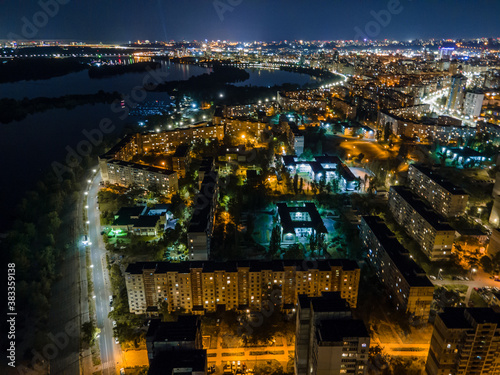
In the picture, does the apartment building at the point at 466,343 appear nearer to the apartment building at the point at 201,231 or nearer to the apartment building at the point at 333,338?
the apartment building at the point at 333,338

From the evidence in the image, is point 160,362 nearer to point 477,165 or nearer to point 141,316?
point 141,316

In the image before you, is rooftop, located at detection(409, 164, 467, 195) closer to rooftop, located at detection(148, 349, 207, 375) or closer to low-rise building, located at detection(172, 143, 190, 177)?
low-rise building, located at detection(172, 143, 190, 177)

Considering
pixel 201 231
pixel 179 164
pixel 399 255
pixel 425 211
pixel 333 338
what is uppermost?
pixel 333 338

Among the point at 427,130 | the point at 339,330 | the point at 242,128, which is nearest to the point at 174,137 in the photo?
the point at 242,128

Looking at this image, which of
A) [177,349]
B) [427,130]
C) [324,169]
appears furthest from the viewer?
[427,130]

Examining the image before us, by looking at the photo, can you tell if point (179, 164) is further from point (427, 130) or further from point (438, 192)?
point (427, 130)
